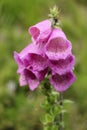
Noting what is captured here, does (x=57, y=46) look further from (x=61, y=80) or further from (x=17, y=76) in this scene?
(x=17, y=76)

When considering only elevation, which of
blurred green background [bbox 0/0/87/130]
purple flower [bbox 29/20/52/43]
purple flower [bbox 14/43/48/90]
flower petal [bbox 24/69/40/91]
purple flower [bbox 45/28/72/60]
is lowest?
blurred green background [bbox 0/0/87/130]

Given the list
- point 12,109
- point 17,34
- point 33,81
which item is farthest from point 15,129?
point 33,81

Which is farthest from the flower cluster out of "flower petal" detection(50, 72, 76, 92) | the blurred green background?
the blurred green background

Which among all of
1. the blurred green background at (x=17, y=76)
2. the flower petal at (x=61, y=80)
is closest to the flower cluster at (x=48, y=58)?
the flower petal at (x=61, y=80)

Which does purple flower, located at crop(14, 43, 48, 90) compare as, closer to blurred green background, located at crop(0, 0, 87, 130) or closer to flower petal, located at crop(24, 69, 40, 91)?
flower petal, located at crop(24, 69, 40, 91)

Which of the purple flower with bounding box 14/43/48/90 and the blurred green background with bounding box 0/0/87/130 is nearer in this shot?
the purple flower with bounding box 14/43/48/90

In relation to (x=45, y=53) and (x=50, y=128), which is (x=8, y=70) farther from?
(x=45, y=53)

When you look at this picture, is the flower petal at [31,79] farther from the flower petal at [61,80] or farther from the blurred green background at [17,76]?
the blurred green background at [17,76]
